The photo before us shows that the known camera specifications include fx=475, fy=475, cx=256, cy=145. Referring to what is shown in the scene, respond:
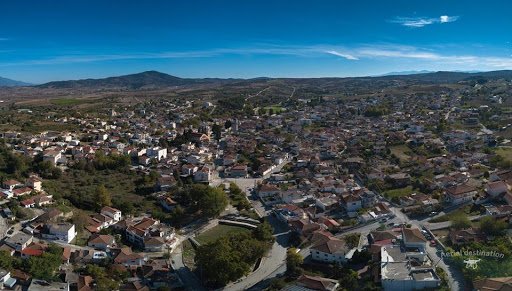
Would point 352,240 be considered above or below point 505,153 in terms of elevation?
below

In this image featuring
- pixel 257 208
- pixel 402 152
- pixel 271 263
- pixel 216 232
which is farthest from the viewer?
pixel 402 152

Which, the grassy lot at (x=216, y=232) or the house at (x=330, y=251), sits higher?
the house at (x=330, y=251)

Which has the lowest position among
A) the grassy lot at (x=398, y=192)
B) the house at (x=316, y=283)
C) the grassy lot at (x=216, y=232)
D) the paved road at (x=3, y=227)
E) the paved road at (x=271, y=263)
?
the grassy lot at (x=216, y=232)

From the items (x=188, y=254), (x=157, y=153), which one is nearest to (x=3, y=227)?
(x=188, y=254)

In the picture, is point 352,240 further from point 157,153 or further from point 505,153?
point 157,153

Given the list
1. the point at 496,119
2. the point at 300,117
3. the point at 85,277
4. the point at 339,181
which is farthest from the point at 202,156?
the point at 496,119

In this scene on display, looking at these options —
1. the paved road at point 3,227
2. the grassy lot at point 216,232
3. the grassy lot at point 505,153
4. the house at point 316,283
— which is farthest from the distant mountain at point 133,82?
the house at point 316,283

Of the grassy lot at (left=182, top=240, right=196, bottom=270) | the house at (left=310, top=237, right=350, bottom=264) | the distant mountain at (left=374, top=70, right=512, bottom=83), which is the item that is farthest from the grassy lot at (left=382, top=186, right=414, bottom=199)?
the distant mountain at (left=374, top=70, right=512, bottom=83)

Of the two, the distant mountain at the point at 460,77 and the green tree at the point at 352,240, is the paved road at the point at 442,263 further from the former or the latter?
the distant mountain at the point at 460,77
